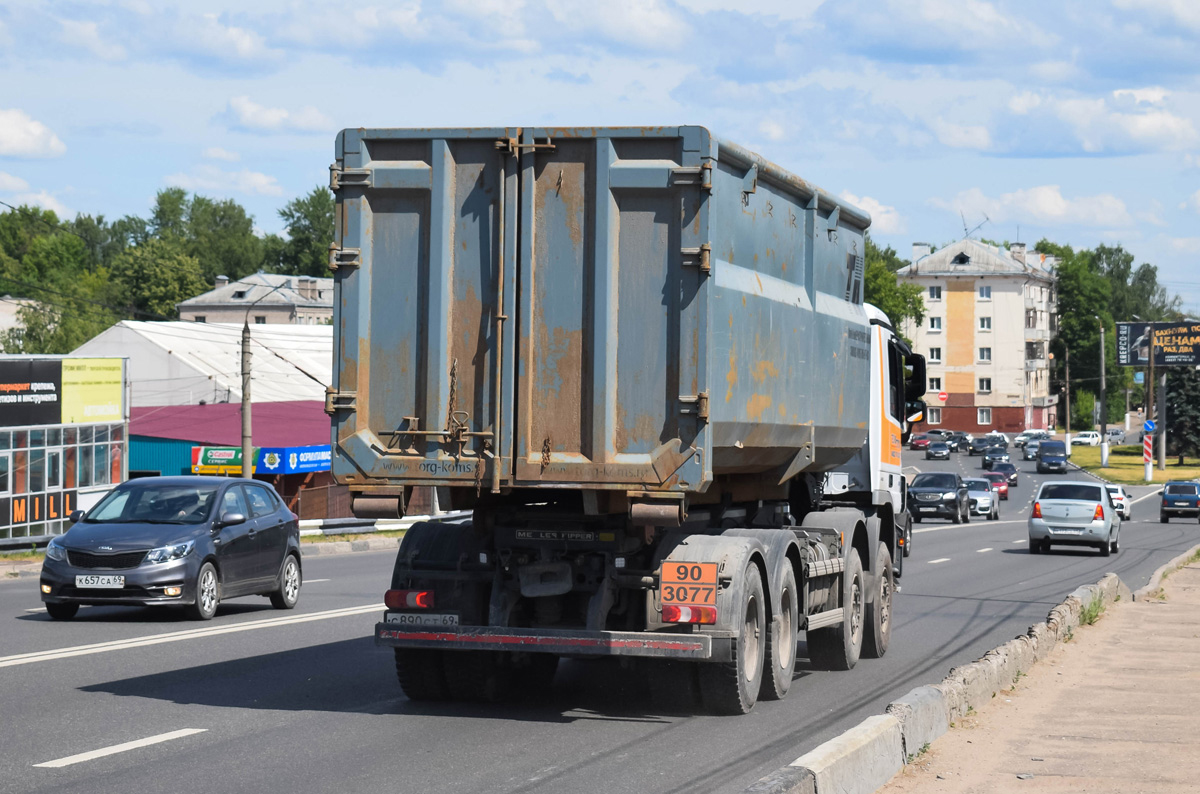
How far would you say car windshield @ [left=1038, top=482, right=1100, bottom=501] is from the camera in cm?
3225

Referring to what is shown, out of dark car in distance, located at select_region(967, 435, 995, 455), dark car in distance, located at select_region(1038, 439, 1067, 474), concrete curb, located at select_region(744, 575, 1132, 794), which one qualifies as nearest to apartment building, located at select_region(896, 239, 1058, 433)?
dark car in distance, located at select_region(967, 435, 995, 455)

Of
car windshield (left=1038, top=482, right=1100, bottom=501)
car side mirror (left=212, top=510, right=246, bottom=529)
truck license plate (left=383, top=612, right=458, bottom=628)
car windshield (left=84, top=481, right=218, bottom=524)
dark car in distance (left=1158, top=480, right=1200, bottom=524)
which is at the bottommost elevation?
dark car in distance (left=1158, top=480, right=1200, bottom=524)

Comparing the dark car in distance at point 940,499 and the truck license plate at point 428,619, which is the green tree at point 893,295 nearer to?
the dark car in distance at point 940,499

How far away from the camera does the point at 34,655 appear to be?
1235 cm

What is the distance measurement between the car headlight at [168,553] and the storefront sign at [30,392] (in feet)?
58.8

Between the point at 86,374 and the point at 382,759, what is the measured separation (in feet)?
90.6

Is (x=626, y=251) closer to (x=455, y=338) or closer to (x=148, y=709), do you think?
(x=455, y=338)

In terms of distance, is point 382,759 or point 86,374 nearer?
point 382,759

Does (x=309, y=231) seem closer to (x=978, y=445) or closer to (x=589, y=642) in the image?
(x=978, y=445)

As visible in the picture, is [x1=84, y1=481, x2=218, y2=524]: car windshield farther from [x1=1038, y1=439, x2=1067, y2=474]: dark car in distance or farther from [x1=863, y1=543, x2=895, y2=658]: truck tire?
[x1=1038, y1=439, x2=1067, y2=474]: dark car in distance

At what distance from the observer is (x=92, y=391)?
3400cm

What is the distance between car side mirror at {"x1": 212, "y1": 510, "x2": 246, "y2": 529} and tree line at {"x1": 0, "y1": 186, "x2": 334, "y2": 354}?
72.6m

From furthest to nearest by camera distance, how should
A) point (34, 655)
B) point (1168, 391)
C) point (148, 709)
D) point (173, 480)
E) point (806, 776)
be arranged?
point (1168, 391)
point (173, 480)
point (34, 655)
point (148, 709)
point (806, 776)

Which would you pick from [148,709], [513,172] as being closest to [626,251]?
[513,172]
